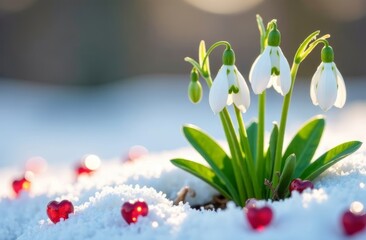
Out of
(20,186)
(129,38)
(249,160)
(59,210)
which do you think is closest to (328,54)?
(249,160)

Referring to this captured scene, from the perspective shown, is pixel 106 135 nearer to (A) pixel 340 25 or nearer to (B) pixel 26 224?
(B) pixel 26 224

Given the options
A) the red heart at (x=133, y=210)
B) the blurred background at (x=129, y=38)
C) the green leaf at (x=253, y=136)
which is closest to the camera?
the red heart at (x=133, y=210)

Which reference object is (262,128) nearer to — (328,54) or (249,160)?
(249,160)

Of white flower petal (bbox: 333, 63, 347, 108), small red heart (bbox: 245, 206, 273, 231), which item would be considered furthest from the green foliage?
small red heart (bbox: 245, 206, 273, 231)

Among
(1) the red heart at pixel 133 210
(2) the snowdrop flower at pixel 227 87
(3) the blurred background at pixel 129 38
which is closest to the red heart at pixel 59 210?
(1) the red heart at pixel 133 210

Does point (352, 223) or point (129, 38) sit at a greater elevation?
point (129, 38)

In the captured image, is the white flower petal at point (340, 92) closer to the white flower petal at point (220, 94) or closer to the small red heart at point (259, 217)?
the white flower petal at point (220, 94)
